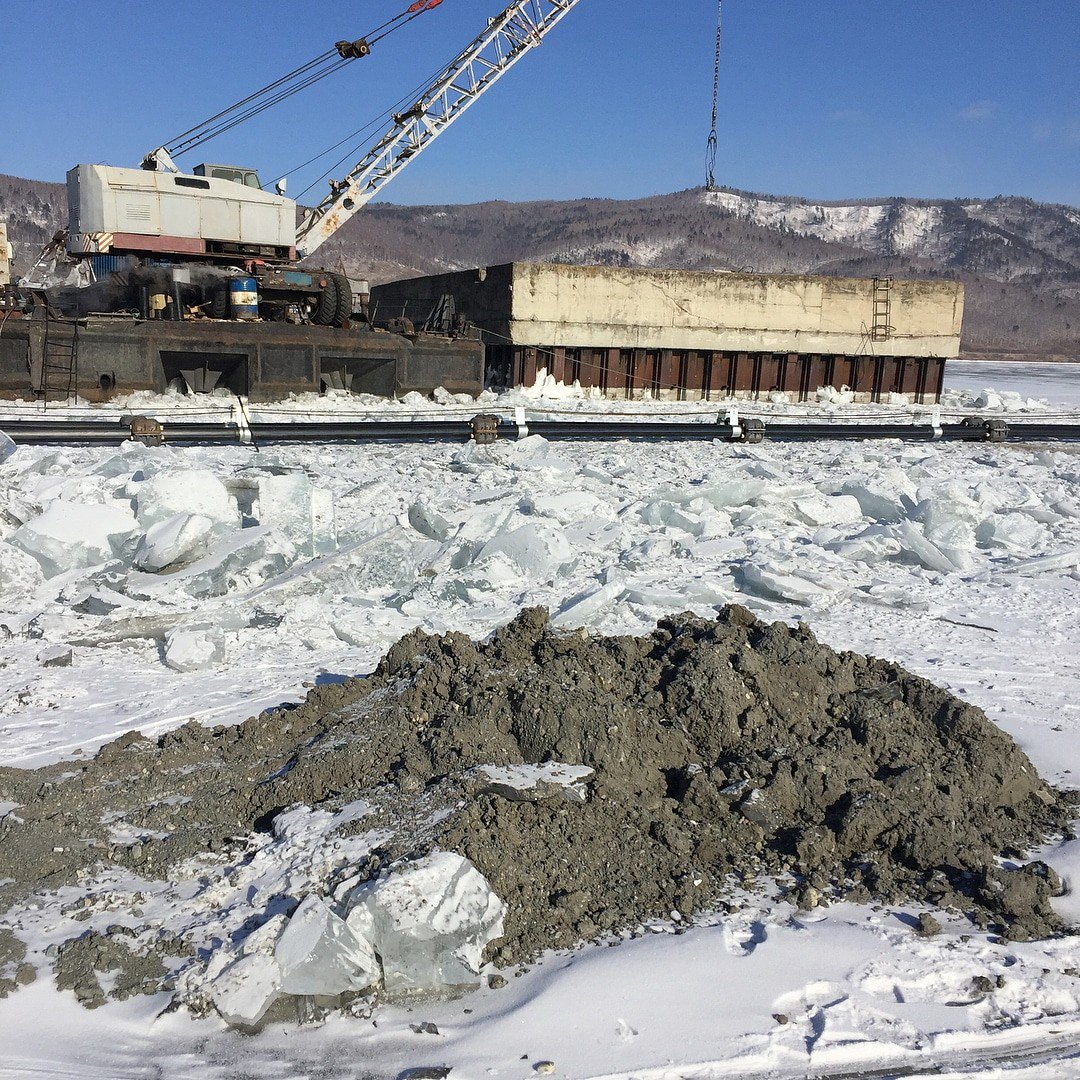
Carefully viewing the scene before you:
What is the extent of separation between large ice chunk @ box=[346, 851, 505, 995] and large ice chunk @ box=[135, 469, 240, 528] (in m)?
5.19

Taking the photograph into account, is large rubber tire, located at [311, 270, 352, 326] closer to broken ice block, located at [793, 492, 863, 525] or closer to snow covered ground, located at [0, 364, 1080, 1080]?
snow covered ground, located at [0, 364, 1080, 1080]

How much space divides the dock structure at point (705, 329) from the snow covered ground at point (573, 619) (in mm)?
11220

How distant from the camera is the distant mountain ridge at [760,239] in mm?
130750

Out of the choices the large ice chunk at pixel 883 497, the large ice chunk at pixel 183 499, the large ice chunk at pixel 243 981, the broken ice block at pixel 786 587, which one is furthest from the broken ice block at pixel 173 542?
the large ice chunk at pixel 883 497

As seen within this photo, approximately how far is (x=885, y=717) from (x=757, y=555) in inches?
149

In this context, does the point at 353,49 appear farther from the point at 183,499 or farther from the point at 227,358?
the point at 183,499

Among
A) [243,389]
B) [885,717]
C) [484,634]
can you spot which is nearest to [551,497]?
[484,634]

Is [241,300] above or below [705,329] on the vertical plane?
below

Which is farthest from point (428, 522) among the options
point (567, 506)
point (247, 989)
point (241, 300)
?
point (241, 300)

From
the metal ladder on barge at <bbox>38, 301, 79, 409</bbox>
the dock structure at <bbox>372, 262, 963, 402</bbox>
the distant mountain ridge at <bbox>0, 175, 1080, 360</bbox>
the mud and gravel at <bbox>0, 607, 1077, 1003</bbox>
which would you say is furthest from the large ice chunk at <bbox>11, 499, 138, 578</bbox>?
the distant mountain ridge at <bbox>0, 175, 1080, 360</bbox>

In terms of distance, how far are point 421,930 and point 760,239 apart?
17245 centimetres

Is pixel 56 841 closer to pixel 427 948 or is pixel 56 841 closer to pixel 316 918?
pixel 316 918

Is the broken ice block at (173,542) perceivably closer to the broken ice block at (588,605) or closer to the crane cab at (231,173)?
the broken ice block at (588,605)

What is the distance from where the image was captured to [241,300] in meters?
18.2
